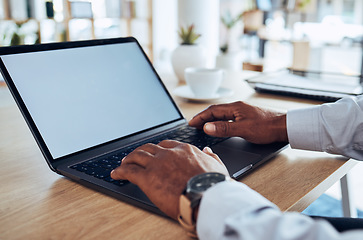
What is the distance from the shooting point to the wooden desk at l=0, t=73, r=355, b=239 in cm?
45

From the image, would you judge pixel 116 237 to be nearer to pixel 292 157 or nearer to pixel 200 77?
pixel 292 157

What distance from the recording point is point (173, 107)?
882mm

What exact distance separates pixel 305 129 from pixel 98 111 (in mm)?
434

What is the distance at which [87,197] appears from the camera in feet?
1.76

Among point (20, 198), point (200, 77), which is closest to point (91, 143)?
point (20, 198)

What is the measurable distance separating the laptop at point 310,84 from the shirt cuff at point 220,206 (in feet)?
2.51

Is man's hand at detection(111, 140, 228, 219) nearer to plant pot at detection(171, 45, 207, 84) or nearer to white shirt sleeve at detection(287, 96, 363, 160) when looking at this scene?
white shirt sleeve at detection(287, 96, 363, 160)

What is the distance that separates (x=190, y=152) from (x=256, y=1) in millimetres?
5726

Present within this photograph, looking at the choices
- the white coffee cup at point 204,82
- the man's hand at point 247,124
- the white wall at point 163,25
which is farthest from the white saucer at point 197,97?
the white wall at point 163,25

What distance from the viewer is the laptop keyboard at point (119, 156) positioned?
22.7 inches

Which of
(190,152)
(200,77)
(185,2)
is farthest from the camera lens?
(185,2)

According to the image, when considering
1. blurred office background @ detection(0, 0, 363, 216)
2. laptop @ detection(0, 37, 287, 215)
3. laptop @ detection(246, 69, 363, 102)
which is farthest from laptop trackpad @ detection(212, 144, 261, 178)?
blurred office background @ detection(0, 0, 363, 216)

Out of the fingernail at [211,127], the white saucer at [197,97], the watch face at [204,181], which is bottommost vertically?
the white saucer at [197,97]

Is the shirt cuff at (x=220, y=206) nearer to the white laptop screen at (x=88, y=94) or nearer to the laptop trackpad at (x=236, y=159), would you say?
the laptop trackpad at (x=236, y=159)
